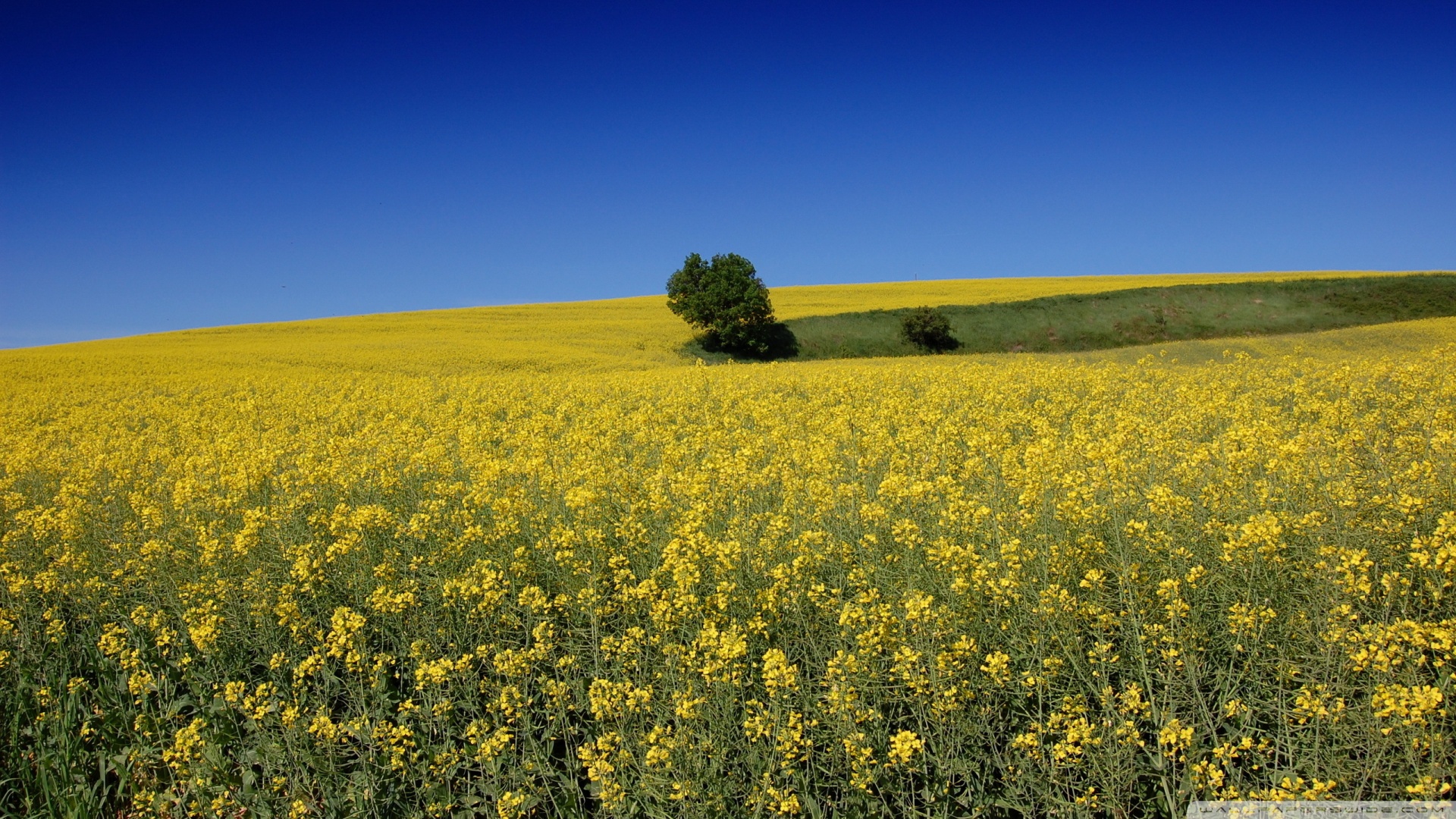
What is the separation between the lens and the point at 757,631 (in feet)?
13.7

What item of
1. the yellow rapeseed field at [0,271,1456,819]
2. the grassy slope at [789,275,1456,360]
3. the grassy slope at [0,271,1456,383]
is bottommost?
the yellow rapeseed field at [0,271,1456,819]

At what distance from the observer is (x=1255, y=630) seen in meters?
3.50

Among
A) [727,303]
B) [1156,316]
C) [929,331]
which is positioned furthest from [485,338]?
[1156,316]

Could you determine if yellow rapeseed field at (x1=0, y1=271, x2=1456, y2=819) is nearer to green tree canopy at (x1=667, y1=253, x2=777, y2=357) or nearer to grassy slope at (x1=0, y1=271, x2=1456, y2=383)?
grassy slope at (x1=0, y1=271, x2=1456, y2=383)

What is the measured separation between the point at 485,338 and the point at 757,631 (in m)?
33.8

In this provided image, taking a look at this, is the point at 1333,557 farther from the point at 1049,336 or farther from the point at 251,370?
the point at 1049,336

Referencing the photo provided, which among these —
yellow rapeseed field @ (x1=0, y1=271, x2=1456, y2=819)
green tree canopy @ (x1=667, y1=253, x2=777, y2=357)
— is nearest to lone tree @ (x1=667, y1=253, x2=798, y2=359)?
green tree canopy @ (x1=667, y1=253, x2=777, y2=357)

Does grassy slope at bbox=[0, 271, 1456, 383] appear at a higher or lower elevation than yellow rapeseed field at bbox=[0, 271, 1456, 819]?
higher

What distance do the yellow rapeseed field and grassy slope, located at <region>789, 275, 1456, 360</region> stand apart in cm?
2772

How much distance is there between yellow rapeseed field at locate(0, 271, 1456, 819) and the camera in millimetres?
3246

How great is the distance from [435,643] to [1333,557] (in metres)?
4.67

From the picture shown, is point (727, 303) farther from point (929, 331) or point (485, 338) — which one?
point (485, 338)

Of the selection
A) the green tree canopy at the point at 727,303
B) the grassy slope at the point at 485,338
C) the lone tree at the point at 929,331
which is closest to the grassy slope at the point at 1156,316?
the lone tree at the point at 929,331

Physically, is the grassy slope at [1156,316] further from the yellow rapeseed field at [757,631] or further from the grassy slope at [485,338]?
the yellow rapeseed field at [757,631]
